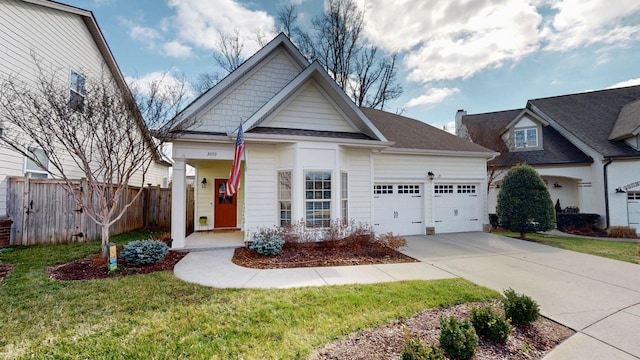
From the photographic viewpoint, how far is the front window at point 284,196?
8.97m

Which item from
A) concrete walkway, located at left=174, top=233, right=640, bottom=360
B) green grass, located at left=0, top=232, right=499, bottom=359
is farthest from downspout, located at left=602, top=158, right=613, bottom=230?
green grass, located at left=0, top=232, right=499, bottom=359

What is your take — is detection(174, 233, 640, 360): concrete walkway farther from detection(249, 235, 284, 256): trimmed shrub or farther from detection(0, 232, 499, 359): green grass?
detection(249, 235, 284, 256): trimmed shrub

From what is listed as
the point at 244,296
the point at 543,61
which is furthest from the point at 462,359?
the point at 543,61

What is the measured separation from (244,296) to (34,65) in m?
11.7

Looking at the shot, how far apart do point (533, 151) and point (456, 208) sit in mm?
8447

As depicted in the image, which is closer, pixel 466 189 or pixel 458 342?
pixel 458 342

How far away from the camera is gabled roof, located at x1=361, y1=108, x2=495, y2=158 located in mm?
12070

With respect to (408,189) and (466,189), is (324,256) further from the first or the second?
(466,189)

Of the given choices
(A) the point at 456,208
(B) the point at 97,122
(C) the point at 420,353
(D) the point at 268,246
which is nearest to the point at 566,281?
(C) the point at 420,353

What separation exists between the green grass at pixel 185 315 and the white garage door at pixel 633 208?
1580 centimetres

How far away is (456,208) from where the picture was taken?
41.0 feet

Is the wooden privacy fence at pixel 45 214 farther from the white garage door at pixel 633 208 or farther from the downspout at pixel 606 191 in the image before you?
the white garage door at pixel 633 208

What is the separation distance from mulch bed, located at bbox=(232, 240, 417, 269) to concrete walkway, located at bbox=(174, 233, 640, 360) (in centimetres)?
38

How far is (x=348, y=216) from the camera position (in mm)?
9672
